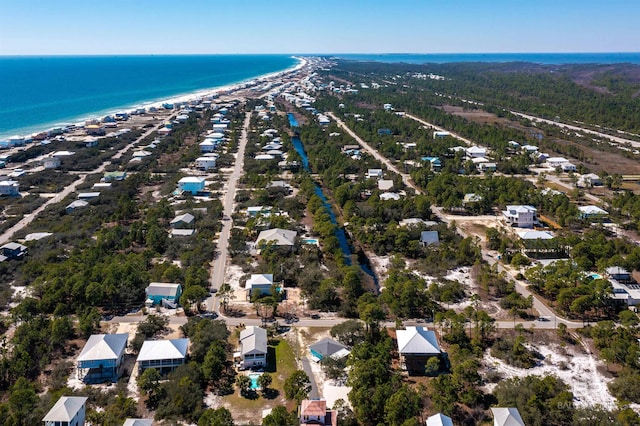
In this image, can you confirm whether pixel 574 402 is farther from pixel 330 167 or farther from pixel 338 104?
pixel 338 104

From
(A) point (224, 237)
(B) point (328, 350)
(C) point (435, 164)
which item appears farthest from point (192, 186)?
(B) point (328, 350)

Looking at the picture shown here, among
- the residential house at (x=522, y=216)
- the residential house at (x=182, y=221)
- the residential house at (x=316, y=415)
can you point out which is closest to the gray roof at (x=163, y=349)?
the residential house at (x=316, y=415)

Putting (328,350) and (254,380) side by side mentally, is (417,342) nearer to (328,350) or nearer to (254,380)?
(328,350)

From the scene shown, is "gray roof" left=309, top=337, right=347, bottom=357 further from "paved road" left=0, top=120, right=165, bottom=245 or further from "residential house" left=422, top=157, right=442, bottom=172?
"residential house" left=422, top=157, right=442, bottom=172

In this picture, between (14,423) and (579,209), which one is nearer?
(14,423)

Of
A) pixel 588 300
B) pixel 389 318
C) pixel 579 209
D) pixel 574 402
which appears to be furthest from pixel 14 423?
pixel 579 209
